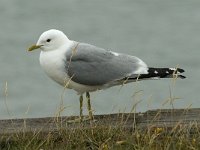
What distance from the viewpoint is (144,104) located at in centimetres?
1280

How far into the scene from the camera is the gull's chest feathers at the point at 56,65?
6473 mm

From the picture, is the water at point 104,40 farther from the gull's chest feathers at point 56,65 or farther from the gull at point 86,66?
the gull's chest feathers at point 56,65

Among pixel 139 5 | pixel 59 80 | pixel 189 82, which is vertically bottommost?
pixel 59 80

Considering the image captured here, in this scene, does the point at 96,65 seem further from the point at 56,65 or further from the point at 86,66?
the point at 56,65

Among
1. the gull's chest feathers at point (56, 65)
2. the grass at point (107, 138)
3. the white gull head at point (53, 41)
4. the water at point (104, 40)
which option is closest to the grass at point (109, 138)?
the grass at point (107, 138)

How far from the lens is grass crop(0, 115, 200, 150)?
525 cm

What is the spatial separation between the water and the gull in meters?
4.30

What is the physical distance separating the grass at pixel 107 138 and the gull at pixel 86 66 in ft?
2.96

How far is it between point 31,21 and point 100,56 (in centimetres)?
1240

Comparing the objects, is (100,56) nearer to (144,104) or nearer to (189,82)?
(144,104)

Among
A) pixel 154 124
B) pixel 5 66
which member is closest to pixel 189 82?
pixel 5 66

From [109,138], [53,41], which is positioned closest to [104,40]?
[53,41]

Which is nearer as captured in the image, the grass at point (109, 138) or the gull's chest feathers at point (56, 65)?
the grass at point (109, 138)

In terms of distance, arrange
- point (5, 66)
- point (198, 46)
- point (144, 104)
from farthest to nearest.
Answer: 1. point (198, 46)
2. point (5, 66)
3. point (144, 104)
